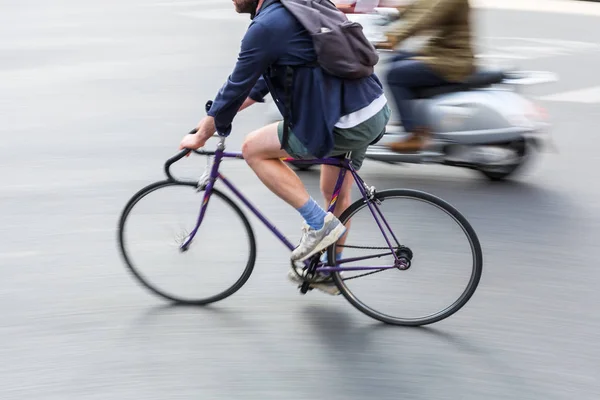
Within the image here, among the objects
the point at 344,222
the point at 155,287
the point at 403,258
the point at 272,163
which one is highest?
the point at 272,163

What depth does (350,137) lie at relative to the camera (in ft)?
14.2

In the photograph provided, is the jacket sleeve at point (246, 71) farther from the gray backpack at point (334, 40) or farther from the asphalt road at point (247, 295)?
the asphalt road at point (247, 295)

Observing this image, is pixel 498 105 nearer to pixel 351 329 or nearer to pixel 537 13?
pixel 351 329

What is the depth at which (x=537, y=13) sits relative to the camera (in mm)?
13836

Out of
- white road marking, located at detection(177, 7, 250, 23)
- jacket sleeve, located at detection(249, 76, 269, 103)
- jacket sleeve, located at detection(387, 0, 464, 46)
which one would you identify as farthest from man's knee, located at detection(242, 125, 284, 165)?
white road marking, located at detection(177, 7, 250, 23)

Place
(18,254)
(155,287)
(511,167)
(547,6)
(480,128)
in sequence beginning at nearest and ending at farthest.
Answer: (155,287) < (18,254) < (480,128) < (511,167) < (547,6)

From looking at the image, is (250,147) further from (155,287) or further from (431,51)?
(431,51)

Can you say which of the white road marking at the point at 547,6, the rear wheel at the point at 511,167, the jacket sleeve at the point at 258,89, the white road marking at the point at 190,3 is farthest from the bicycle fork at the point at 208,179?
the white road marking at the point at 190,3

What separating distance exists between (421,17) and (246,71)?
8.65ft

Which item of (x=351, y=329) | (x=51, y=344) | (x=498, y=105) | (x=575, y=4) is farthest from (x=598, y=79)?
(x=51, y=344)

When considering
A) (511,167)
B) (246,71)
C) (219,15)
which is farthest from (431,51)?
(219,15)

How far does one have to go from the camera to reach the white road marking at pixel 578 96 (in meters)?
8.93

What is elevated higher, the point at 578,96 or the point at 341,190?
the point at 341,190

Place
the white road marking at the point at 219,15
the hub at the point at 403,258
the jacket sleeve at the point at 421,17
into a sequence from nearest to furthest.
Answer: the hub at the point at 403,258
the jacket sleeve at the point at 421,17
the white road marking at the point at 219,15
